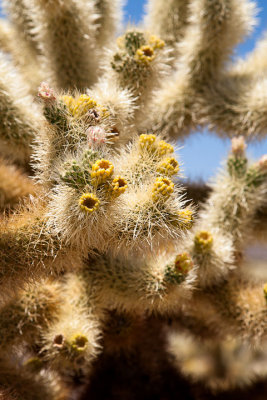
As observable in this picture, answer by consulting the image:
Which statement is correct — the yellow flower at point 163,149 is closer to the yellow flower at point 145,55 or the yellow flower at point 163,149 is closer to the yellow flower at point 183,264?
the yellow flower at point 183,264

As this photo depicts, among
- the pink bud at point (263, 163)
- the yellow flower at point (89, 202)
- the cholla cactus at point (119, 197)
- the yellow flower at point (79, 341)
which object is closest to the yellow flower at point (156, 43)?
the cholla cactus at point (119, 197)

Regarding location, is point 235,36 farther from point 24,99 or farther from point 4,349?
point 4,349

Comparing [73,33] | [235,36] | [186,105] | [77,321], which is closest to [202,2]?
[235,36]

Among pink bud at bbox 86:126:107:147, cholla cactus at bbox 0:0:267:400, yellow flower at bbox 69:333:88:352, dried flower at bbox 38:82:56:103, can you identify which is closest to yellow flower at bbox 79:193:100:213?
cholla cactus at bbox 0:0:267:400

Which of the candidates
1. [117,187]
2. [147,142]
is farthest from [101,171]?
[147,142]

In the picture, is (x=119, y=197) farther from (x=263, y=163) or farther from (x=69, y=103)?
(x=263, y=163)

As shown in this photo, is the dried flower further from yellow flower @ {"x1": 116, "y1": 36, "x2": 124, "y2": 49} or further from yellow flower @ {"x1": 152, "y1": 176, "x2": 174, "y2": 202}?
yellow flower @ {"x1": 116, "y1": 36, "x2": 124, "y2": 49}
